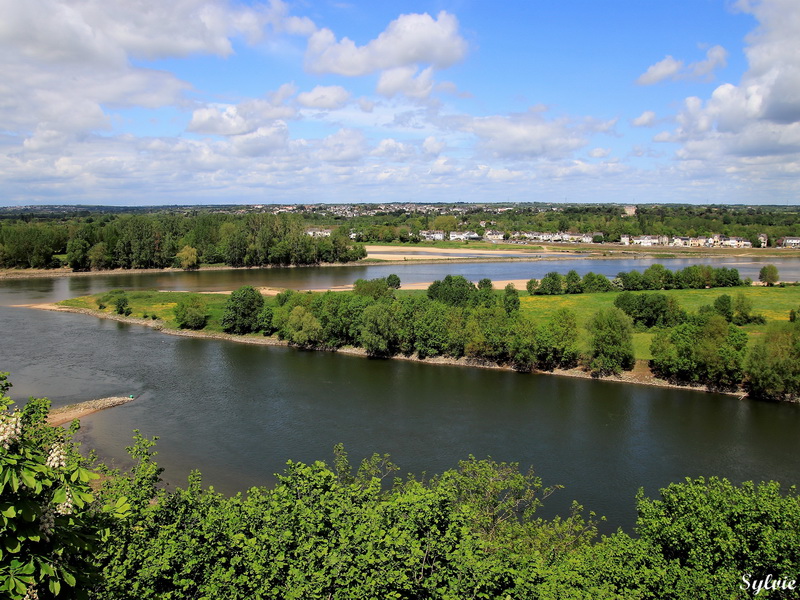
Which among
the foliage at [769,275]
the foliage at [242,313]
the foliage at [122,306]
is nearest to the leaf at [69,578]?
the foliage at [242,313]

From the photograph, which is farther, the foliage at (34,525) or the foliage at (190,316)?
the foliage at (190,316)

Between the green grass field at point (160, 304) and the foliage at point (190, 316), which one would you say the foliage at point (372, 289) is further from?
the foliage at point (190, 316)

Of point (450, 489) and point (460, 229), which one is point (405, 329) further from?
point (460, 229)

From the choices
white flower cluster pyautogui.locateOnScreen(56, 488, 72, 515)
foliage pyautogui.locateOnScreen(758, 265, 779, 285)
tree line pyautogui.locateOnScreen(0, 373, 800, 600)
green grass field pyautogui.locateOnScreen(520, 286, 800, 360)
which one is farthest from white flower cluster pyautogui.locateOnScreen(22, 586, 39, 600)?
foliage pyautogui.locateOnScreen(758, 265, 779, 285)

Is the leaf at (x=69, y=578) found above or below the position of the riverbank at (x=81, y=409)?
above

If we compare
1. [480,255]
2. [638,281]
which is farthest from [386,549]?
[480,255]

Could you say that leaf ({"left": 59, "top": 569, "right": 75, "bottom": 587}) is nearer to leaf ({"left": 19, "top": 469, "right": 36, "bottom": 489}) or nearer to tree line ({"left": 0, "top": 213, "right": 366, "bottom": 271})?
leaf ({"left": 19, "top": 469, "right": 36, "bottom": 489})

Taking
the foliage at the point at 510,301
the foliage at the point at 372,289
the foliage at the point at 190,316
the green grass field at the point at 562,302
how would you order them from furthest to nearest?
the foliage at the point at 372,289 < the green grass field at the point at 562,302 < the foliage at the point at 510,301 < the foliage at the point at 190,316

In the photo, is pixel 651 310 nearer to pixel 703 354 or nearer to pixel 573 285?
pixel 703 354
